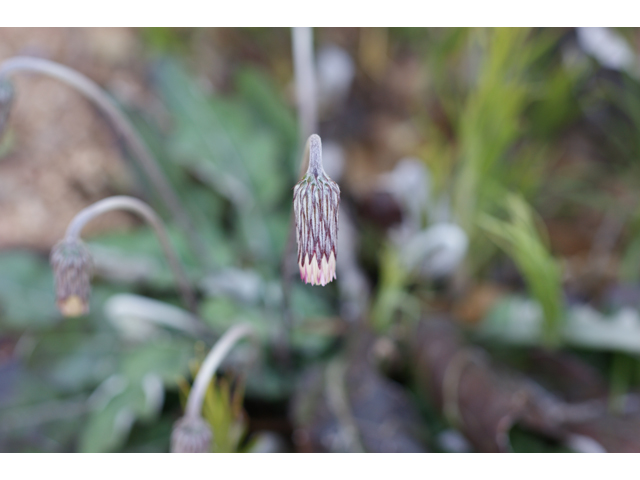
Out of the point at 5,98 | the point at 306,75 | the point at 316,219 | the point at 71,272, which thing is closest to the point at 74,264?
the point at 71,272

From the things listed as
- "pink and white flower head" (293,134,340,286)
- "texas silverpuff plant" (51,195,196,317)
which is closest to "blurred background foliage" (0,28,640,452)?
"texas silverpuff plant" (51,195,196,317)

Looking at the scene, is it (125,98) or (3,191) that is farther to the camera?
(3,191)

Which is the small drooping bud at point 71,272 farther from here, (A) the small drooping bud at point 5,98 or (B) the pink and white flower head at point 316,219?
(B) the pink and white flower head at point 316,219

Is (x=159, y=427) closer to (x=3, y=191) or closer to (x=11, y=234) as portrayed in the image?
(x=11, y=234)

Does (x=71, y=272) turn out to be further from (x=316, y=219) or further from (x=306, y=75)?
(x=306, y=75)

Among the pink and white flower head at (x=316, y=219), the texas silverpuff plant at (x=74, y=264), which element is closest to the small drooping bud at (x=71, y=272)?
the texas silverpuff plant at (x=74, y=264)
